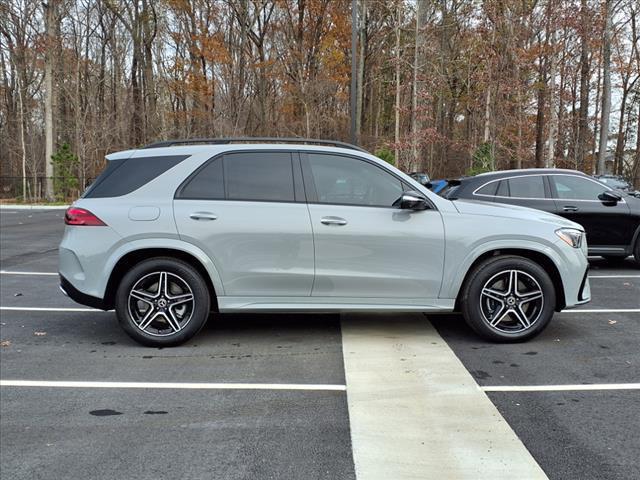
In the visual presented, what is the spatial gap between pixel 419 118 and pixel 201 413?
17.8 m

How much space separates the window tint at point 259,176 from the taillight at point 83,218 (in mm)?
1181

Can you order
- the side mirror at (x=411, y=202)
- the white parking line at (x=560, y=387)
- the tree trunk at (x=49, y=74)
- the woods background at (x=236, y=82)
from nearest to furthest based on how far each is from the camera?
1. the white parking line at (x=560, y=387)
2. the side mirror at (x=411, y=202)
3. the tree trunk at (x=49, y=74)
4. the woods background at (x=236, y=82)

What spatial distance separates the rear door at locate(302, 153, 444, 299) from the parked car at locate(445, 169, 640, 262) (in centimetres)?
390

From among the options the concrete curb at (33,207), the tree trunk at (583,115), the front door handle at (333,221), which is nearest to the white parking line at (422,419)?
the front door handle at (333,221)

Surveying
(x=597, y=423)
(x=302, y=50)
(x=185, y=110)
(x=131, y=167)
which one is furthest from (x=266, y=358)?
(x=185, y=110)

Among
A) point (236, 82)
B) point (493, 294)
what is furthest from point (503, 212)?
point (236, 82)

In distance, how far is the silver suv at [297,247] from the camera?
190 inches

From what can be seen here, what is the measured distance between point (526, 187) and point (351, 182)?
4.70 m

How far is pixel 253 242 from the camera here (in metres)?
4.82

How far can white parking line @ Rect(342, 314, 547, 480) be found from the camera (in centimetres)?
291

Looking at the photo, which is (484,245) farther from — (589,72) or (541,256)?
(589,72)

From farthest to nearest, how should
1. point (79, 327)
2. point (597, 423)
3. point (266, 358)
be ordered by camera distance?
point (79, 327)
point (266, 358)
point (597, 423)

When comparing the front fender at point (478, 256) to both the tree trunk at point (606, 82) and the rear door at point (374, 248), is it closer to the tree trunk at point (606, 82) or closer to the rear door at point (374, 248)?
the rear door at point (374, 248)

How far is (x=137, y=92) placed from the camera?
36125 mm
